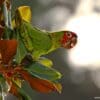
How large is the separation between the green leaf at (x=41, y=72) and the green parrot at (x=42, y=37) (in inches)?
0.5

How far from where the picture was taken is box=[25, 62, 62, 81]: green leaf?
0.25 m

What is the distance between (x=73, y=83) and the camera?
2061 millimetres

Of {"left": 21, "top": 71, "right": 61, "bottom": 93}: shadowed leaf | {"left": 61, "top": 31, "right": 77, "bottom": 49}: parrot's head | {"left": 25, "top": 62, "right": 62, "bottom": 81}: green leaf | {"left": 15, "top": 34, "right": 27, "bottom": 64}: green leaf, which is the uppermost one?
{"left": 61, "top": 31, "right": 77, "bottom": 49}: parrot's head

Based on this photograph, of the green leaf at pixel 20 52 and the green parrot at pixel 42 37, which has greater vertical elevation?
the green parrot at pixel 42 37

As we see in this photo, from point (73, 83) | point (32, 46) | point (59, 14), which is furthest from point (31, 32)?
point (73, 83)

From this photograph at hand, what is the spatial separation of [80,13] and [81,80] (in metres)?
0.71

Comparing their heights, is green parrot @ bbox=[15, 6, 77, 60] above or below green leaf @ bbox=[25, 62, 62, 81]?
above

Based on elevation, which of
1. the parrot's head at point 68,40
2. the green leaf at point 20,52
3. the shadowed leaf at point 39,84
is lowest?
the shadowed leaf at point 39,84

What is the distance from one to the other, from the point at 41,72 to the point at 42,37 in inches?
1.0

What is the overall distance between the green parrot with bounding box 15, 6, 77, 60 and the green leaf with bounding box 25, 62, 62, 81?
0.04 ft

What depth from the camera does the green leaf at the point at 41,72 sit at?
9.8 inches

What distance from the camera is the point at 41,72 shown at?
25cm

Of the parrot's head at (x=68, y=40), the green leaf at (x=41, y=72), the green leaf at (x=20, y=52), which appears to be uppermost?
the parrot's head at (x=68, y=40)

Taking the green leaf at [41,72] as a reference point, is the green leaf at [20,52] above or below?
above
